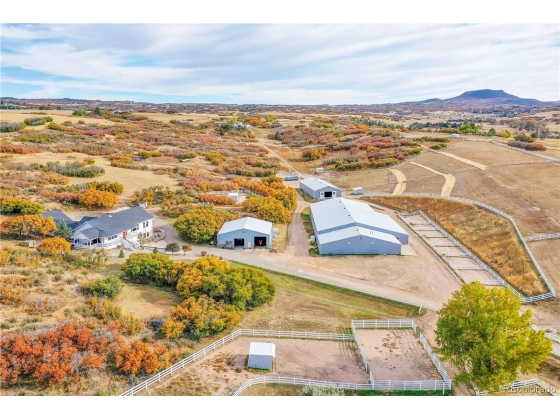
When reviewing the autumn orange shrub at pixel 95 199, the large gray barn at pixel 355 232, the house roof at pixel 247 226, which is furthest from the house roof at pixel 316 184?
the autumn orange shrub at pixel 95 199

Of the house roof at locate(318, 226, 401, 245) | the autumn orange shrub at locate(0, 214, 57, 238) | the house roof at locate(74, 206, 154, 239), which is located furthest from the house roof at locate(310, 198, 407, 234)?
the autumn orange shrub at locate(0, 214, 57, 238)

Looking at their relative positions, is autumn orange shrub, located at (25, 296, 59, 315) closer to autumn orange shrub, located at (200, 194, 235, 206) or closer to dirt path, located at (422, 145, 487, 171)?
autumn orange shrub, located at (200, 194, 235, 206)

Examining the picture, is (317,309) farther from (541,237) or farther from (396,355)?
(541,237)

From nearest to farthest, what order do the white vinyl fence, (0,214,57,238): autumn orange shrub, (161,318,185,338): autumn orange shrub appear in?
the white vinyl fence, (161,318,185,338): autumn orange shrub, (0,214,57,238): autumn orange shrub

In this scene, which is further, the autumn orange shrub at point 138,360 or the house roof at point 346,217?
the house roof at point 346,217

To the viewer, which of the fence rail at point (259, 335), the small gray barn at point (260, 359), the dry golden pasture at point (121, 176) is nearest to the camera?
the small gray barn at point (260, 359)

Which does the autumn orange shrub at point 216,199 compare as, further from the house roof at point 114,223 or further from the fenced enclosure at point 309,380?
the fenced enclosure at point 309,380
